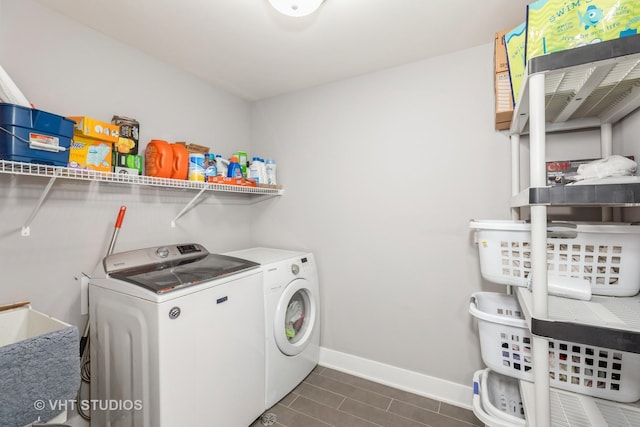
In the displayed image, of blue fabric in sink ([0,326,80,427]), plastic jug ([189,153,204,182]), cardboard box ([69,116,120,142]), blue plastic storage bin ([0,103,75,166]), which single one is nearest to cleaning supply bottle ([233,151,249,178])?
plastic jug ([189,153,204,182])

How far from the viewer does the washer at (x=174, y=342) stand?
1.30 metres

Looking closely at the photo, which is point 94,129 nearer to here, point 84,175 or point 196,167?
point 84,175

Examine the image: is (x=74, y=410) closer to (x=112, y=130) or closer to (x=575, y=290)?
(x=112, y=130)

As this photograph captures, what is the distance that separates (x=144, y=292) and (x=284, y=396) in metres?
1.29

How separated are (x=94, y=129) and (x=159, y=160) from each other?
38cm

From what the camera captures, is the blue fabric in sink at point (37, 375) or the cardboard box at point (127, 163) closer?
the blue fabric in sink at point (37, 375)

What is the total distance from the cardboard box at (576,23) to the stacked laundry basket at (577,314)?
66cm

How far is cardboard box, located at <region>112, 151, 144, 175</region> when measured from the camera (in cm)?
157

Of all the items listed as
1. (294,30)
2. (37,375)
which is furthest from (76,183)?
(294,30)

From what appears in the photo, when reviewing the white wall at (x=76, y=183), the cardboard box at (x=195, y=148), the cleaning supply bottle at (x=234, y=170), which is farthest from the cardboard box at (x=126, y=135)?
the cleaning supply bottle at (x=234, y=170)

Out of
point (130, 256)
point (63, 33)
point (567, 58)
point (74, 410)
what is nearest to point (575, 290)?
point (567, 58)

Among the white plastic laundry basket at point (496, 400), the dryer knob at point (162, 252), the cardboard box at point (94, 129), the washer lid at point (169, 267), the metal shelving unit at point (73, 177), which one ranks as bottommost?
the white plastic laundry basket at point (496, 400)

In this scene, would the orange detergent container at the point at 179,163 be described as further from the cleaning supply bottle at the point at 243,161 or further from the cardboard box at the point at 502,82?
the cardboard box at the point at 502,82

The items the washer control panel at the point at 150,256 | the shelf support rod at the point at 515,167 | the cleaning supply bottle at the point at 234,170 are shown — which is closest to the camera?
the washer control panel at the point at 150,256
